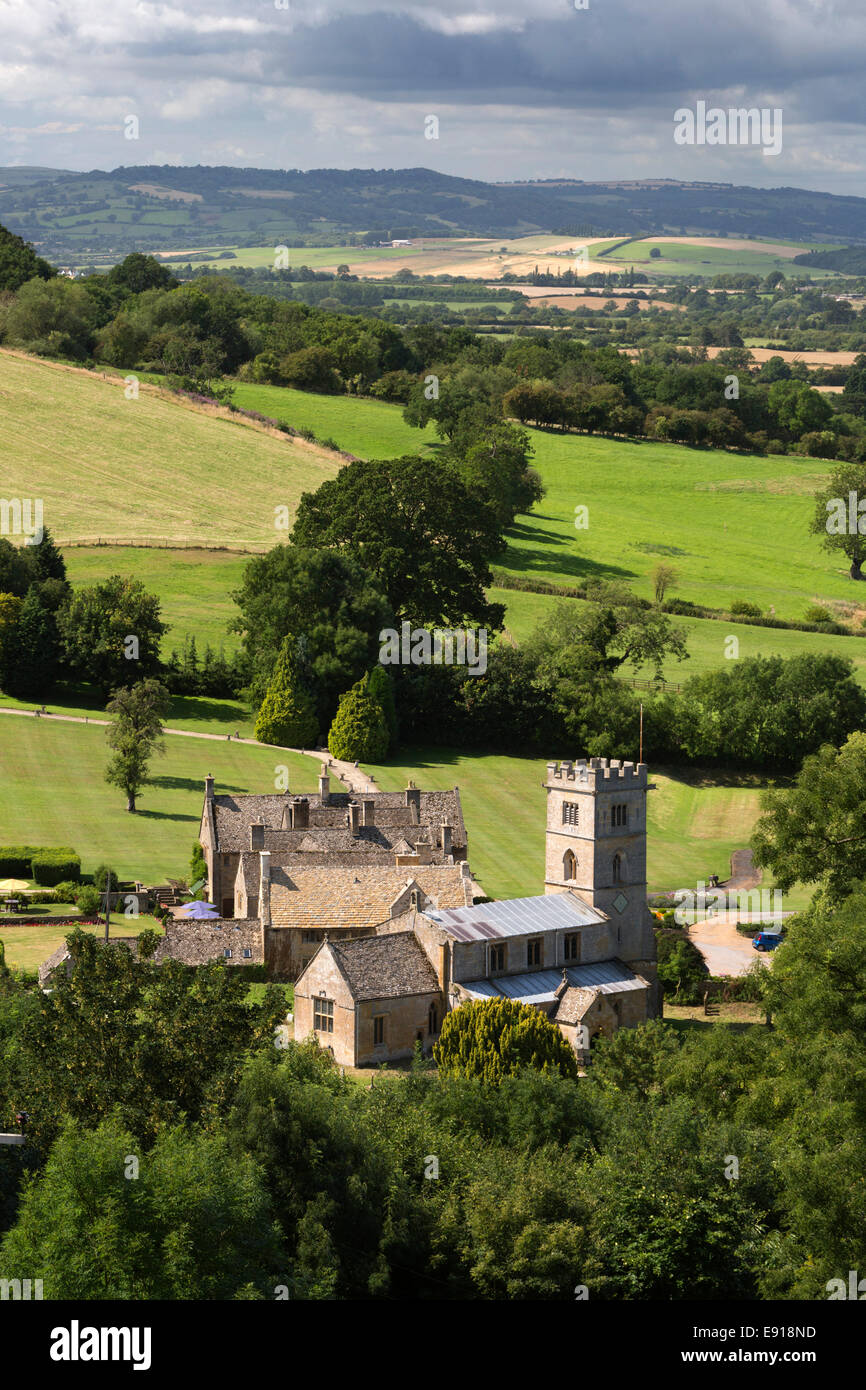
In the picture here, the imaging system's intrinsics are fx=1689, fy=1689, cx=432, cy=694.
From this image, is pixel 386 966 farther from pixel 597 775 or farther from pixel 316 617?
pixel 316 617

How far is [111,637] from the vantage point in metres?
92.8

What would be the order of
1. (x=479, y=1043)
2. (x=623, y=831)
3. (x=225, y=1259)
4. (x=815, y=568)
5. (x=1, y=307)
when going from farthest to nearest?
(x=1, y=307) < (x=815, y=568) < (x=623, y=831) < (x=479, y=1043) < (x=225, y=1259)

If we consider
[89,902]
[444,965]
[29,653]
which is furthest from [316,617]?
[444,965]

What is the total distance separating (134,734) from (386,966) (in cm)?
2802

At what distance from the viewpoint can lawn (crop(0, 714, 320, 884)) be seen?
232 feet

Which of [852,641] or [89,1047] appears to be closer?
[89,1047]

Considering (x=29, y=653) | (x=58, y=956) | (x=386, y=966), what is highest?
(x=29, y=653)

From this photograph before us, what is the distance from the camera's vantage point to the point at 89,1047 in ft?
116

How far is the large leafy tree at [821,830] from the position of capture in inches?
2350

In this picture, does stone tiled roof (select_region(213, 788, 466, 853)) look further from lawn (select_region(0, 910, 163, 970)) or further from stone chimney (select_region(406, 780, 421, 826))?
lawn (select_region(0, 910, 163, 970))

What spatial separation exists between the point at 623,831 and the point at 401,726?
3917 cm

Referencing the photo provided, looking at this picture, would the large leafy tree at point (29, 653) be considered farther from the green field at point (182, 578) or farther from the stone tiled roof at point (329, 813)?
the stone tiled roof at point (329, 813)
